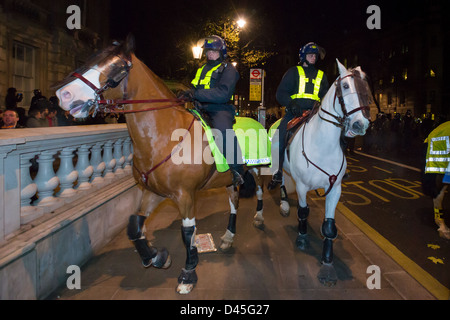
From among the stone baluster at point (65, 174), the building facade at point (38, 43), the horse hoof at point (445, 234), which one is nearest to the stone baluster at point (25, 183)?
the stone baluster at point (65, 174)

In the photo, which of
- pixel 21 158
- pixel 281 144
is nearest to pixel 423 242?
pixel 281 144

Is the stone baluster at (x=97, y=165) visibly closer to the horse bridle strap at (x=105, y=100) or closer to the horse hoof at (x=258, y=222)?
the horse bridle strap at (x=105, y=100)

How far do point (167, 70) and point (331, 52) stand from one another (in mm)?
51854

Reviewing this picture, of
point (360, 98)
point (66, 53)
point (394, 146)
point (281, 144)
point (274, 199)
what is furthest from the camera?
point (394, 146)

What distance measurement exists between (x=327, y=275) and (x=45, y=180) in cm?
352

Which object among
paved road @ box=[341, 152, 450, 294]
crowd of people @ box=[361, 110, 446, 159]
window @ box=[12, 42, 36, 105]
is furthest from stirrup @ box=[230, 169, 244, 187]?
crowd of people @ box=[361, 110, 446, 159]

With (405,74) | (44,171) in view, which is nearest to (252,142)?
(44,171)

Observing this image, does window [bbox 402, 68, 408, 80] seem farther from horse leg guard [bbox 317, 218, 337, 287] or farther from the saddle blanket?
horse leg guard [bbox 317, 218, 337, 287]

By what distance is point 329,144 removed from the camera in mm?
3967

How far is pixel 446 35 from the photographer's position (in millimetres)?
38906

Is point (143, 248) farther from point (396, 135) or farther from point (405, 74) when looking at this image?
point (405, 74)

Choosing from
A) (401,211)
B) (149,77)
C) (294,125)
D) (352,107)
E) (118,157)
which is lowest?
(401,211)

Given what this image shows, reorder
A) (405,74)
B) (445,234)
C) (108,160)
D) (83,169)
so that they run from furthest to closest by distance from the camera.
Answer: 1. (405,74)
2. (108,160)
3. (445,234)
4. (83,169)
